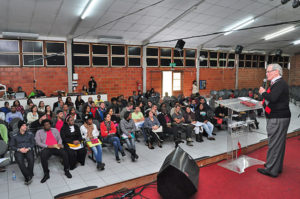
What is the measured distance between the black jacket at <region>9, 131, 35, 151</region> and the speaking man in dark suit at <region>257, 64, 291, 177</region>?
4.34m

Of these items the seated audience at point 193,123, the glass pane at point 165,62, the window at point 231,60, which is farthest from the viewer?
the window at point 231,60

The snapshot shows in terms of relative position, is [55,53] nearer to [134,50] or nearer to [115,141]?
[134,50]

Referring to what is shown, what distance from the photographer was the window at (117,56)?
11.1 m

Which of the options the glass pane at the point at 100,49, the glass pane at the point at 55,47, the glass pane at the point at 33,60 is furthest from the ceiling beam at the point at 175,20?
the glass pane at the point at 33,60

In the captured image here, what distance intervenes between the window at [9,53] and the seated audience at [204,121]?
7816 millimetres

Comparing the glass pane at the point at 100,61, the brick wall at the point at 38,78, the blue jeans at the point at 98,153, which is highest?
the glass pane at the point at 100,61

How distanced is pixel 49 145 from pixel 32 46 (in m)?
6.51

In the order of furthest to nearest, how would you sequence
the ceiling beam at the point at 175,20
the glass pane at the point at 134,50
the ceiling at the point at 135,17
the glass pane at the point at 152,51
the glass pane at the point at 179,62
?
the glass pane at the point at 179,62
the glass pane at the point at 152,51
the glass pane at the point at 134,50
the ceiling beam at the point at 175,20
the ceiling at the point at 135,17

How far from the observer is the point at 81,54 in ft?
33.5

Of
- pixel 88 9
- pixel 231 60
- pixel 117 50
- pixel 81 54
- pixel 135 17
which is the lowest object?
pixel 81 54

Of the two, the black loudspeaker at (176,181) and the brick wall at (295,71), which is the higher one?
the brick wall at (295,71)

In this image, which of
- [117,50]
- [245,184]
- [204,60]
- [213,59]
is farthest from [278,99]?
[213,59]

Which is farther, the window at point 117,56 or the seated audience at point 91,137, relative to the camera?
the window at point 117,56

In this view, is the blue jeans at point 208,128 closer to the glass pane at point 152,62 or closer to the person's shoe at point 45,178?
the person's shoe at point 45,178
